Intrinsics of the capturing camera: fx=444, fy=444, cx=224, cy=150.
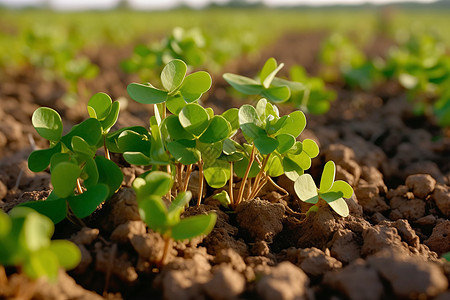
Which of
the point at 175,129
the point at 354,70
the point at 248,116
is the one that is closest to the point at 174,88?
the point at 175,129

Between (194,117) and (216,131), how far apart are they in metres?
0.09

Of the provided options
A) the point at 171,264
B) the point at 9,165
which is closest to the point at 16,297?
the point at 171,264

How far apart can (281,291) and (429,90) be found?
3291 millimetres

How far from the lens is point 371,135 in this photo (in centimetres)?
309

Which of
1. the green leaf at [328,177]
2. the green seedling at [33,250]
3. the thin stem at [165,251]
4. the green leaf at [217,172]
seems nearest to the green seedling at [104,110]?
the green leaf at [217,172]

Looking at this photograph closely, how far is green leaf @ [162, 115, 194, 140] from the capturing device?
56.7 inches

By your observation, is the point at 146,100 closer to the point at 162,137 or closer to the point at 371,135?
the point at 162,137

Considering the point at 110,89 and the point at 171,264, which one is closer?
the point at 171,264

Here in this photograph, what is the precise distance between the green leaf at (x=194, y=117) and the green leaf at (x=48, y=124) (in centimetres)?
43

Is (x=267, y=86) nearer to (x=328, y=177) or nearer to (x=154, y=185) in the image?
(x=328, y=177)

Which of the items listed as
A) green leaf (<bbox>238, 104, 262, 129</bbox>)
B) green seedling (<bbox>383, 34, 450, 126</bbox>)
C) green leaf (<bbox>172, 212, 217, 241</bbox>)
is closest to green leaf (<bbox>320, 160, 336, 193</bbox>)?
green leaf (<bbox>238, 104, 262, 129</bbox>)

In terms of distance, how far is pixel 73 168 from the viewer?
129 cm

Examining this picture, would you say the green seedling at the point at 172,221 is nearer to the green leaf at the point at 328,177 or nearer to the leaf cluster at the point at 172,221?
the leaf cluster at the point at 172,221

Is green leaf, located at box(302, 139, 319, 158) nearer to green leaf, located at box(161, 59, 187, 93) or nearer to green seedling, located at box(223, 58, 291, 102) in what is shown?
green seedling, located at box(223, 58, 291, 102)
